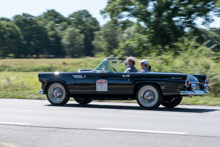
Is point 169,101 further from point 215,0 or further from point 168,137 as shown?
point 215,0

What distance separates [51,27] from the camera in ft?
440

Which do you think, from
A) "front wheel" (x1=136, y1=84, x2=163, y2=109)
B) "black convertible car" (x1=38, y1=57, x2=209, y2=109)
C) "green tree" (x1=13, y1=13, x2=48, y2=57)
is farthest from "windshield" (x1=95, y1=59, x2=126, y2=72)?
"green tree" (x1=13, y1=13, x2=48, y2=57)

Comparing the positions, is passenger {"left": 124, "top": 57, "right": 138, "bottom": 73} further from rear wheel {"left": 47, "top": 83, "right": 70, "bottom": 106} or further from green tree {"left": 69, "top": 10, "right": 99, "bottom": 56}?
green tree {"left": 69, "top": 10, "right": 99, "bottom": 56}

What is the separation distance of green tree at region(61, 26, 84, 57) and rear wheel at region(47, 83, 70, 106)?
106 meters

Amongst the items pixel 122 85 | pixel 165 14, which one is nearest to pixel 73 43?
pixel 165 14

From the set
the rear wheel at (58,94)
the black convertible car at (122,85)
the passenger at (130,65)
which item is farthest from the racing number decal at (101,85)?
the rear wheel at (58,94)

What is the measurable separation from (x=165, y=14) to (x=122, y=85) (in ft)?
61.6

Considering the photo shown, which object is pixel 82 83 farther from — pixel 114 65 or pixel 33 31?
pixel 33 31

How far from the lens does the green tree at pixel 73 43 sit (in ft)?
388

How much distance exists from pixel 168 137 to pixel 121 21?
23894 mm

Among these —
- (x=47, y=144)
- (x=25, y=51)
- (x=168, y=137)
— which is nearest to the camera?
(x=47, y=144)

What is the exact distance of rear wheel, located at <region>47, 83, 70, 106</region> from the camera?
10898 millimetres

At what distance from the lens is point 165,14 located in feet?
91.1

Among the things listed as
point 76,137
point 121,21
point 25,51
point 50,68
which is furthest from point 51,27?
point 76,137
